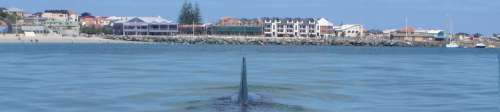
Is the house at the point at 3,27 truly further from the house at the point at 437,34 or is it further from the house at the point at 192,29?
the house at the point at 437,34

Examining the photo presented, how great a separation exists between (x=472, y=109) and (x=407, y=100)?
282 cm

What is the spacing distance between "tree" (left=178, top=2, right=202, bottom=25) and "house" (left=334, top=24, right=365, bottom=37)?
31.7m

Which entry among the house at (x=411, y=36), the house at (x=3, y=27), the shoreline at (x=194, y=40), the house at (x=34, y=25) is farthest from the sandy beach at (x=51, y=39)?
Result: the house at (x=411, y=36)

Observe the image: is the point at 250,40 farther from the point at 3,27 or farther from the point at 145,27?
the point at 3,27

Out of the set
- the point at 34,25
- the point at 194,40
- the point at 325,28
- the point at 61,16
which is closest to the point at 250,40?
the point at 194,40

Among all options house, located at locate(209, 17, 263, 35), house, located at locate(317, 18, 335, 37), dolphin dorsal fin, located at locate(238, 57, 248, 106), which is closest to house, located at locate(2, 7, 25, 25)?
house, located at locate(209, 17, 263, 35)

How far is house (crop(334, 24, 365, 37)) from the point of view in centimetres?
19002

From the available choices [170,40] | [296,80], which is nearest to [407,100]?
[296,80]

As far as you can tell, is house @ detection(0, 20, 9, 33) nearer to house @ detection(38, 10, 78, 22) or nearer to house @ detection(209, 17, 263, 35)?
house @ detection(38, 10, 78, 22)

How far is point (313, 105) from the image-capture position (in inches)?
920

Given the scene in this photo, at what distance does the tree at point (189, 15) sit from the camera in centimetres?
16905

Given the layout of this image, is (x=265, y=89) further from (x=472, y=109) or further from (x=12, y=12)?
(x=12, y=12)

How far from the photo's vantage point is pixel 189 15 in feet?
554

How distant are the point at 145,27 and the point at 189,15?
7.95m
